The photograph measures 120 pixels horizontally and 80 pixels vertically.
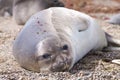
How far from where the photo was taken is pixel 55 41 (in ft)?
12.2

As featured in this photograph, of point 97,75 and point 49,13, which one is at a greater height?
point 49,13

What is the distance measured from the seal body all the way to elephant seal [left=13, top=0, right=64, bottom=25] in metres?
3.17

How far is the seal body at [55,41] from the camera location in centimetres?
366

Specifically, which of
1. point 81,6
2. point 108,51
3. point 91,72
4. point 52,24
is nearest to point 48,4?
point 81,6

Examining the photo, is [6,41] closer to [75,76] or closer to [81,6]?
[75,76]

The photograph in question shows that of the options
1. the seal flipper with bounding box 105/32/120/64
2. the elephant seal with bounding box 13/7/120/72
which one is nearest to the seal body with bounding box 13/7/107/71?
the elephant seal with bounding box 13/7/120/72

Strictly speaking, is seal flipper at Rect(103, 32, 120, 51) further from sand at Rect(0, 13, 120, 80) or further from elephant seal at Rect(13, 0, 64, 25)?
elephant seal at Rect(13, 0, 64, 25)

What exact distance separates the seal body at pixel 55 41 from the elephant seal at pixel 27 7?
3175 millimetres

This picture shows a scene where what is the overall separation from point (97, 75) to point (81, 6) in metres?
6.58

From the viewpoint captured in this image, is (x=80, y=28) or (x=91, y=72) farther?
(x=80, y=28)

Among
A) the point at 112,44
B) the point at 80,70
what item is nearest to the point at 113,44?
the point at 112,44

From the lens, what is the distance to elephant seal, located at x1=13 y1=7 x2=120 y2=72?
366 cm

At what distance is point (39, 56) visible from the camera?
3.69m

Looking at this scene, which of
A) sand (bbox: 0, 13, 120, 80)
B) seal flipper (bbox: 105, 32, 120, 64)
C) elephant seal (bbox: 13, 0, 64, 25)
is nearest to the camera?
sand (bbox: 0, 13, 120, 80)
